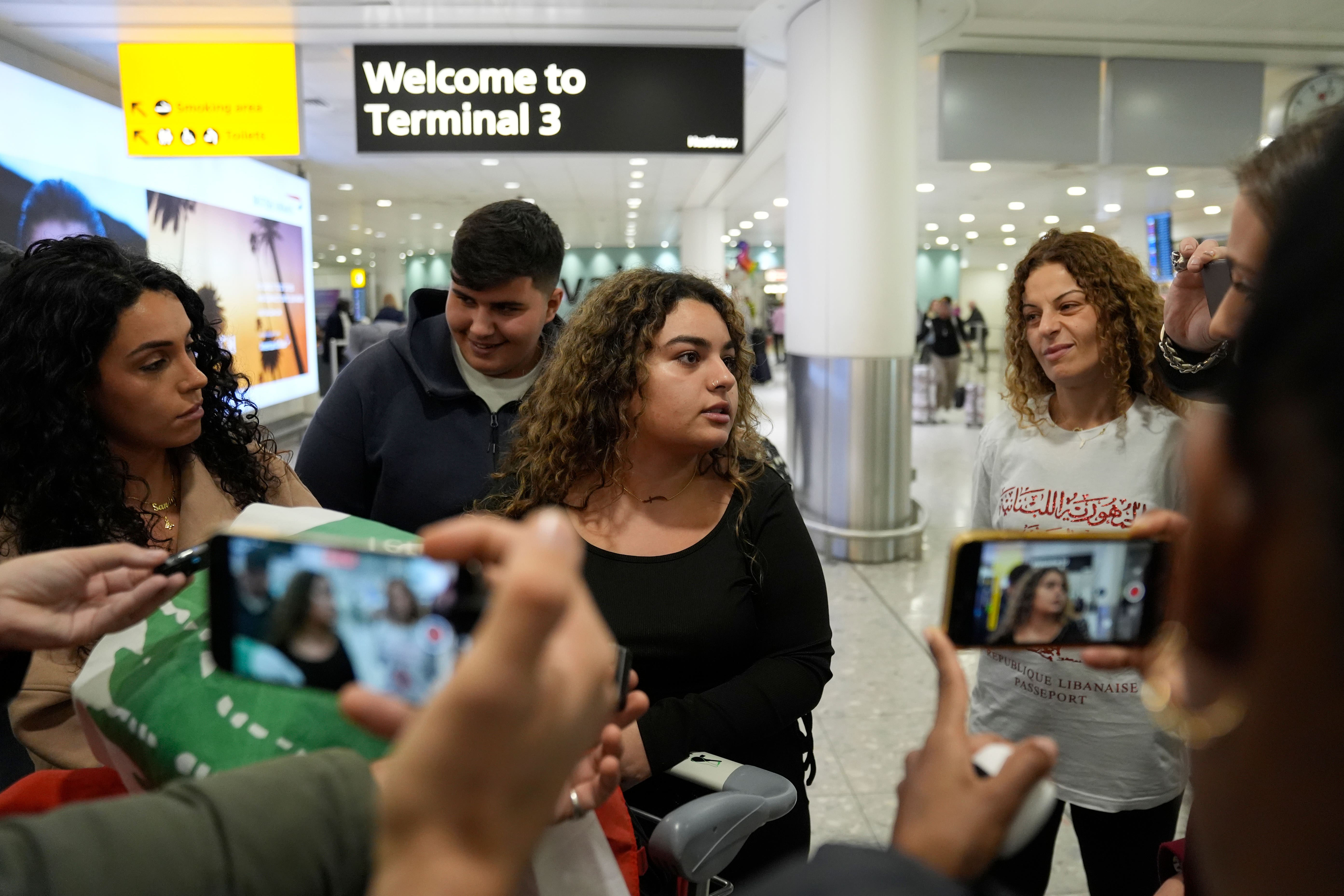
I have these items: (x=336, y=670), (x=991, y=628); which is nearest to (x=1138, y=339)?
(x=991, y=628)

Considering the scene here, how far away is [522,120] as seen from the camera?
5109 millimetres

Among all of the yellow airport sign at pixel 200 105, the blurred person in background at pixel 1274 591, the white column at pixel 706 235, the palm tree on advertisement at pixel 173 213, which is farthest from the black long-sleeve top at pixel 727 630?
the white column at pixel 706 235

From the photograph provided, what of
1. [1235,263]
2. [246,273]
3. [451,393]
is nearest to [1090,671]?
[1235,263]

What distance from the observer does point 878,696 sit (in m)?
3.49

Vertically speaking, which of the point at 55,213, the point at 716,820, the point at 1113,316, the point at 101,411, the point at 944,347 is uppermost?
the point at 55,213

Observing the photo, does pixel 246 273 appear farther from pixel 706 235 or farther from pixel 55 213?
pixel 706 235

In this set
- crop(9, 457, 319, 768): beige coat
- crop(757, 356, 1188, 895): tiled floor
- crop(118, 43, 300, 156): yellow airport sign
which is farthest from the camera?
crop(118, 43, 300, 156): yellow airport sign

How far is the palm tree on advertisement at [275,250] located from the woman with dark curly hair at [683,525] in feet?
25.6

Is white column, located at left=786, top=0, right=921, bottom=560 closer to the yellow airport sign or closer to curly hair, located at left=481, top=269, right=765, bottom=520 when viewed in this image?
the yellow airport sign

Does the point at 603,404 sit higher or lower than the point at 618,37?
lower

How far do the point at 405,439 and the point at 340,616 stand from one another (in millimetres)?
1691

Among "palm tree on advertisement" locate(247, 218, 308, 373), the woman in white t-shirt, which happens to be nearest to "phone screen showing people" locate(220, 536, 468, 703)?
the woman in white t-shirt

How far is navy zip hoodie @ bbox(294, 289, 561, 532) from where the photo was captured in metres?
2.22

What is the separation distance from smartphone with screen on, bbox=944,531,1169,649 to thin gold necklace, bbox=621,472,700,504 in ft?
3.24
